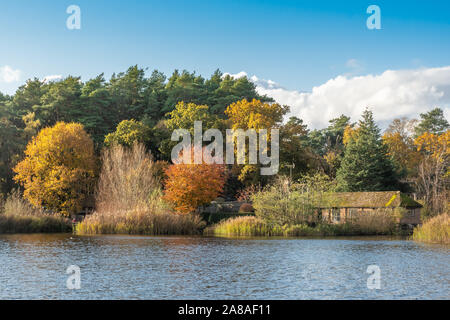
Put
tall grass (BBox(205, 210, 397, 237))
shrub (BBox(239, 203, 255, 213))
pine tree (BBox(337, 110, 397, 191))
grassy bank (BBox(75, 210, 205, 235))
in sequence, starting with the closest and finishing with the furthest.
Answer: grassy bank (BBox(75, 210, 205, 235)), tall grass (BBox(205, 210, 397, 237)), shrub (BBox(239, 203, 255, 213)), pine tree (BBox(337, 110, 397, 191))

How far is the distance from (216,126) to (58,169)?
21.3m

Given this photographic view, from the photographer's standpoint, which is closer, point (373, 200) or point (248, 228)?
point (248, 228)

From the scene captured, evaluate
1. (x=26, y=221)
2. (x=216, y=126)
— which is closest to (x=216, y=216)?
(x=216, y=126)

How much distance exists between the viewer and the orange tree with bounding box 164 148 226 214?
57625 mm

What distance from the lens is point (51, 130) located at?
6631 centimetres

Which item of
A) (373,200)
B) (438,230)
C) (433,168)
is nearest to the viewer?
(438,230)

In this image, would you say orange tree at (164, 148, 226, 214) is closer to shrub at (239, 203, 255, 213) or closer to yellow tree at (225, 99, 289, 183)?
shrub at (239, 203, 255, 213)

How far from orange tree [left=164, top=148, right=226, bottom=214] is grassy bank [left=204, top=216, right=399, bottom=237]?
562cm

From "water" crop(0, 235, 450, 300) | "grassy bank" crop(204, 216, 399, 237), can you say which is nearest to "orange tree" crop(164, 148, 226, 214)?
"grassy bank" crop(204, 216, 399, 237)

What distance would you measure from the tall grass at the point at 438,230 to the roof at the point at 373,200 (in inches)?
550

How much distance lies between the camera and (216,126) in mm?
73750

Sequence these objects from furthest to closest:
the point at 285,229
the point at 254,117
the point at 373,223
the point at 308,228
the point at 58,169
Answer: the point at 254,117 → the point at 58,169 → the point at 373,223 → the point at 308,228 → the point at 285,229

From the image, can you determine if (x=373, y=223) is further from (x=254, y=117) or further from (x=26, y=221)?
(x=26, y=221)
